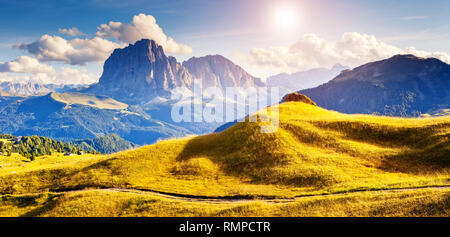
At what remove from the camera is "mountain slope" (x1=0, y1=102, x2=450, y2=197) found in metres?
42.1

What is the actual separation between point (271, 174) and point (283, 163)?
15.2ft

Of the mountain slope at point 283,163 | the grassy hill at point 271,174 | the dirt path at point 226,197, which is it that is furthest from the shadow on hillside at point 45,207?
the dirt path at point 226,197

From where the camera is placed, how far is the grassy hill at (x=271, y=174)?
34.1m

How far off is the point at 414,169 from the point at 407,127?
17459 millimetres

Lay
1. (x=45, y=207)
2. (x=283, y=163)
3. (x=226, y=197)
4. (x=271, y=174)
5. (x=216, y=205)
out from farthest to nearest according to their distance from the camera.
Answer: (x=283, y=163) → (x=45, y=207) → (x=271, y=174) → (x=226, y=197) → (x=216, y=205)

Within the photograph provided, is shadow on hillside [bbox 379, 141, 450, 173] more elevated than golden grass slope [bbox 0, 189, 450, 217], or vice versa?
shadow on hillside [bbox 379, 141, 450, 173]

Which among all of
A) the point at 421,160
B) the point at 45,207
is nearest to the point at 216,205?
the point at 45,207

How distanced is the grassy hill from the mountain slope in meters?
0.18

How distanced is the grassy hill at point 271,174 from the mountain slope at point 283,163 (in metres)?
0.18

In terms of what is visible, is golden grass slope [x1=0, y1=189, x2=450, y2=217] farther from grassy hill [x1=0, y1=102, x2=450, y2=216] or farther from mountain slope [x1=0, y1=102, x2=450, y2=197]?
mountain slope [x1=0, y1=102, x2=450, y2=197]

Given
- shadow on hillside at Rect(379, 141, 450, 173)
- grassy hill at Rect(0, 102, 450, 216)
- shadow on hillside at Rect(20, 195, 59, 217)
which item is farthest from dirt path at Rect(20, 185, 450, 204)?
shadow on hillside at Rect(379, 141, 450, 173)

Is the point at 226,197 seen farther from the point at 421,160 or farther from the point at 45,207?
the point at 45,207

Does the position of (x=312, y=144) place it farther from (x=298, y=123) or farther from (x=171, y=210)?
(x=171, y=210)

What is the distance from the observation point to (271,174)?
47969 mm
